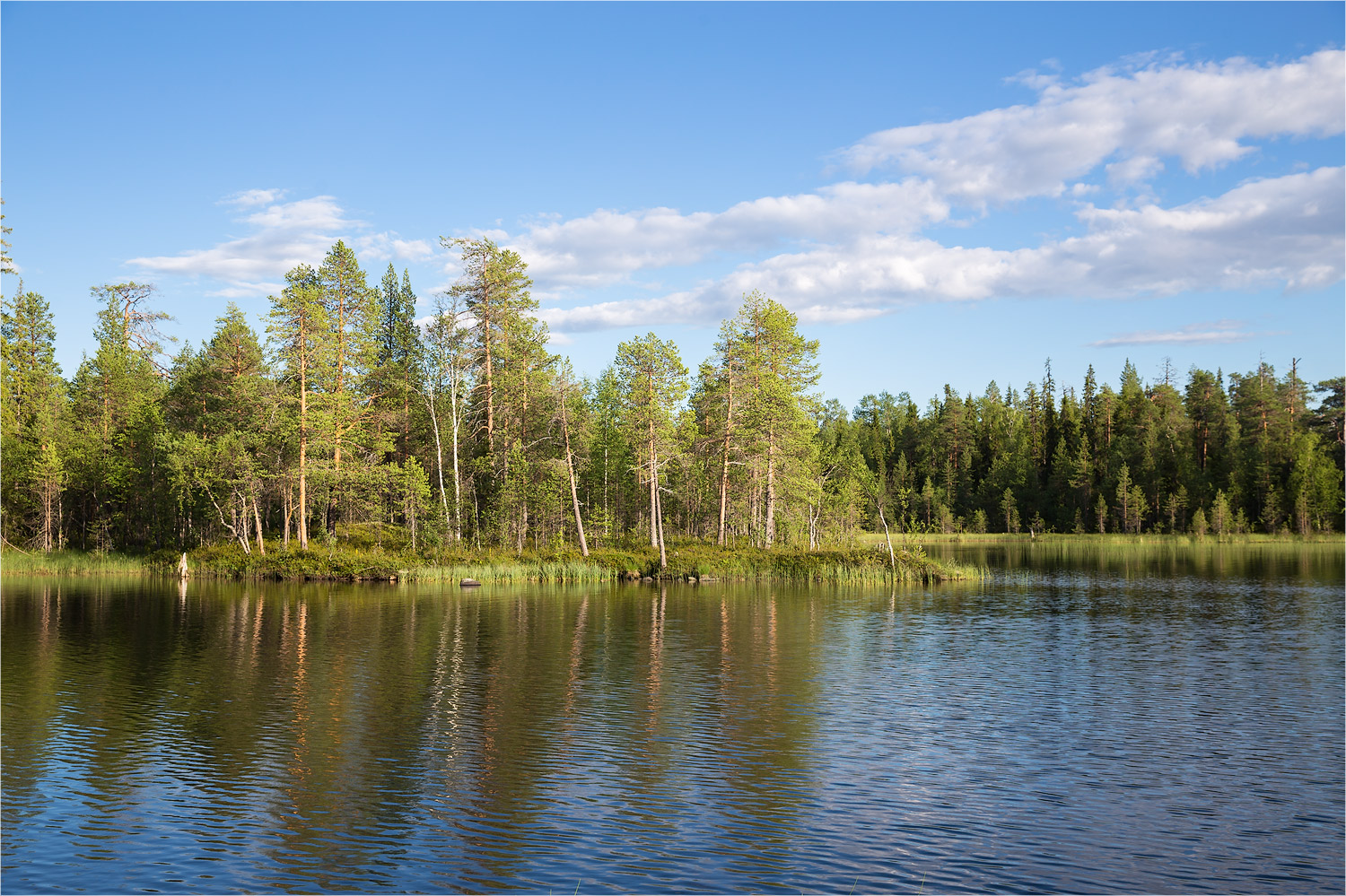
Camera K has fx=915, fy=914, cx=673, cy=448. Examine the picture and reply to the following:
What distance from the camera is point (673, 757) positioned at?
1759 centimetres

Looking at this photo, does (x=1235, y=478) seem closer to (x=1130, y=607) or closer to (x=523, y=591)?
(x=1130, y=607)

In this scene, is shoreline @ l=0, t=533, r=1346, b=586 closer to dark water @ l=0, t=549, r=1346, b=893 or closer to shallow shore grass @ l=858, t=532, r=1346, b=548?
dark water @ l=0, t=549, r=1346, b=893

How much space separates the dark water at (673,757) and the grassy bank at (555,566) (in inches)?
750

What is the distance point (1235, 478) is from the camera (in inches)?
4412

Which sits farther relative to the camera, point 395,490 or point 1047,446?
point 1047,446

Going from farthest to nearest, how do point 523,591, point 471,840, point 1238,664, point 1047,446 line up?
point 1047,446
point 523,591
point 1238,664
point 471,840

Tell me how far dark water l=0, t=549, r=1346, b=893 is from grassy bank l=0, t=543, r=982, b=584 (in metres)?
19.0

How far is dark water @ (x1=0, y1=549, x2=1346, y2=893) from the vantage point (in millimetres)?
12539

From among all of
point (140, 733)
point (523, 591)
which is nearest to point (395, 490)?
point (523, 591)

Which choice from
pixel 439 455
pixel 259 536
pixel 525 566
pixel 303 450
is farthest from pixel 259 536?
pixel 525 566

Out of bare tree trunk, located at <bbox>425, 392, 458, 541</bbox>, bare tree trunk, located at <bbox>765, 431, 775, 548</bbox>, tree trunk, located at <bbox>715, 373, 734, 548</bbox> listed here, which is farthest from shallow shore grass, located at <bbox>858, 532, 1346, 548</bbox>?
bare tree trunk, located at <bbox>425, 392, 458, 541</bbox>

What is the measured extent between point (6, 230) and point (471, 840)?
5359 cm

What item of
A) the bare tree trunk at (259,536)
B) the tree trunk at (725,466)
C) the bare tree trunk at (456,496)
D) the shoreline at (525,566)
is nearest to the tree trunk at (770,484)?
Answer: the tree trunk at (725,466)

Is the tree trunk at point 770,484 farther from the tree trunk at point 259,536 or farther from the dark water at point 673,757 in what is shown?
the tree trunk at point 259,536
